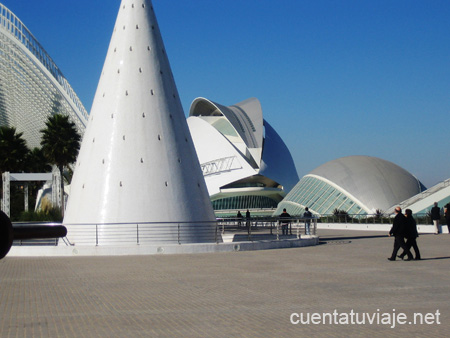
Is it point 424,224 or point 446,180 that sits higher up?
point 446,180

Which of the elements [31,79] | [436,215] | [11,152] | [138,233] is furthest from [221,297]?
[31,79]

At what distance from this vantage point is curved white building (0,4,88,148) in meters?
63.5

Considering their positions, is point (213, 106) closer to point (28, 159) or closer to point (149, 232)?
point (28, 159)

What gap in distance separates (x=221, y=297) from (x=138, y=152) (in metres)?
13.5

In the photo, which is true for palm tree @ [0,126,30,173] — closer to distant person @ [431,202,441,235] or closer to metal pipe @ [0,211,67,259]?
distant person @ [431,202,441,235]

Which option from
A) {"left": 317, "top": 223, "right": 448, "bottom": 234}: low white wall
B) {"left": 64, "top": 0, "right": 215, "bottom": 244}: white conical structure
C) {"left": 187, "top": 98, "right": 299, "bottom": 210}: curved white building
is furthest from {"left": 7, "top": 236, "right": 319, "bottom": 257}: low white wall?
{"left": 187, "top": 98, "right": 299, "bottom": 210}: curved white building

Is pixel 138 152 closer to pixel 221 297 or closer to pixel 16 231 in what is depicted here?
pixel 221 297

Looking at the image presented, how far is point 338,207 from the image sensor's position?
52.9m

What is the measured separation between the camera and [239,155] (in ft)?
283

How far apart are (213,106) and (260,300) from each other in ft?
265

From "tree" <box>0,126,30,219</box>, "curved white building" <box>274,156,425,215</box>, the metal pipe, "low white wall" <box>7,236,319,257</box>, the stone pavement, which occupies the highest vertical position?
"tree" <box>0,126,30,219</box>

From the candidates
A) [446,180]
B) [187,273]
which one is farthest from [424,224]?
[187,273]

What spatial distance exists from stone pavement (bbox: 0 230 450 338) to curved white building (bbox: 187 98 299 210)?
227 feet

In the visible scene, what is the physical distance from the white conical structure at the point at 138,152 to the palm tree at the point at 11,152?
34.6 m
